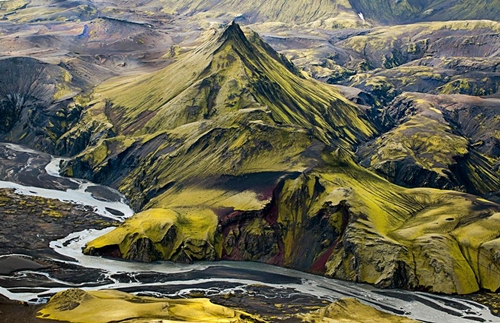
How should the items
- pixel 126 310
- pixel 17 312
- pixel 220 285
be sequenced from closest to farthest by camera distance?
pixel 126 310 < pixel 17 312 < pixel 220 285

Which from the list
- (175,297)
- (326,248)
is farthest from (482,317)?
(175,297)

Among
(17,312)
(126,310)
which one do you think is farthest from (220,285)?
(17,312)

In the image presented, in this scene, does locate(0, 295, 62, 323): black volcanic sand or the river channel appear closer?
locate(0, 295, 62, 323): black volcanic sand

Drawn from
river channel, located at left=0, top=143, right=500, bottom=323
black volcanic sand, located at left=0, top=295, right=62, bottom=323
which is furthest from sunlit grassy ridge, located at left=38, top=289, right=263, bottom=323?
river channel, located at left=0, top=143, right=500, bottom=323

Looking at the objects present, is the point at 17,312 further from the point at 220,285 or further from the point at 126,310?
the point at 220,285

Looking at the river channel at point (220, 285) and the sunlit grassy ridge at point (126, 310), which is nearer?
the sunlit grassy ridge at point (126, 310)

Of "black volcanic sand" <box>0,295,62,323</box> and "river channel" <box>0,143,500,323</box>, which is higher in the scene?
"river channel" <box>0,143,500,323</box>

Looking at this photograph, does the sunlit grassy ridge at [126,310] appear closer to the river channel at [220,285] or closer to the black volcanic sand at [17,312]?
the black volcanic sand at [17,312]

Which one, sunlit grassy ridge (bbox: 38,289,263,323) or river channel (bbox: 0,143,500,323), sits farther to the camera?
river channel (bbox: 0,143,500,323)

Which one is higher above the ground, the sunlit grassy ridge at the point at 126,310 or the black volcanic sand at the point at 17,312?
the sunlit grassy ridge at the point at 126,310

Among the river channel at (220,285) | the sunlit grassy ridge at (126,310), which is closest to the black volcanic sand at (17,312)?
the sunlit grassy ridge at (126,310)

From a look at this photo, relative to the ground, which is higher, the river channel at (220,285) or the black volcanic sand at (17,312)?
the river channel at (220,285)

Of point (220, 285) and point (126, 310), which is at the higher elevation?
point (126, 310)

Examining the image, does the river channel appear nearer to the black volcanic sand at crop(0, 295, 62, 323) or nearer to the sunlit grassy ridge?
the black volcanic sand at crop(0, 295, 62, 323)
